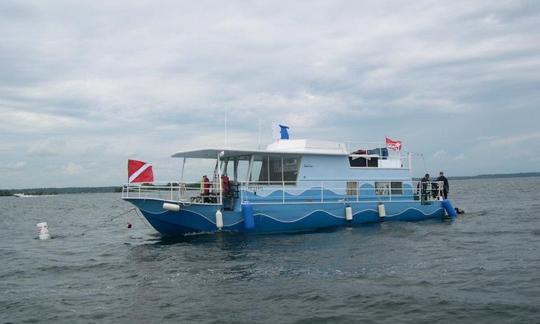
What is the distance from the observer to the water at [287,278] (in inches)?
397

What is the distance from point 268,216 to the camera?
66.2 feet

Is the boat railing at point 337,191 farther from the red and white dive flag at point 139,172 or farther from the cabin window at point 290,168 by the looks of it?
the red and white dive flag at point 139,172

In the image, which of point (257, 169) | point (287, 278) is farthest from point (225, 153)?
point (287, 278)

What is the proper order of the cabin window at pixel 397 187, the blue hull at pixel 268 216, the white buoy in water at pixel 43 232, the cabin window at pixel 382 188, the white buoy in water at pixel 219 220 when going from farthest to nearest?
the white buoy in water at pixel 43 232
the cabin window at pixel 397 187
the cabin window at pixel 382 188
the blue hull at pixel 268 216
the white buoy in water at pixel 219 220

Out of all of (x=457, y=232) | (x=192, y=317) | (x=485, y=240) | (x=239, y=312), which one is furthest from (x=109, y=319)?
(x=457, y=232)

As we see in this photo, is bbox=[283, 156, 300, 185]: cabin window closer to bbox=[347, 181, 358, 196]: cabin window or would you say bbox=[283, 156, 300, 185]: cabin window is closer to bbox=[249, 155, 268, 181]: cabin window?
bbox=[249, 155, 268, 181]: cabin window

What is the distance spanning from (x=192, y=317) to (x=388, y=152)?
16.6 meters

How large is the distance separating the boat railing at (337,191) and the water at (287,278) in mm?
1647

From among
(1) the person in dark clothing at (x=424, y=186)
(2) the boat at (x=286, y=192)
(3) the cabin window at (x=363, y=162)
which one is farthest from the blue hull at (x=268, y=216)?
(1) the person in dark clothing at (x=424, y=186)

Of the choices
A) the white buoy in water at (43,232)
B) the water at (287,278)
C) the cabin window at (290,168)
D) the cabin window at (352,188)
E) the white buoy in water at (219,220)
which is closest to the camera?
the water at (287,278)

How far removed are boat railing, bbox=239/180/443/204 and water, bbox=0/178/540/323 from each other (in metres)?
1.65

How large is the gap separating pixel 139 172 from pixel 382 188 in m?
11.2

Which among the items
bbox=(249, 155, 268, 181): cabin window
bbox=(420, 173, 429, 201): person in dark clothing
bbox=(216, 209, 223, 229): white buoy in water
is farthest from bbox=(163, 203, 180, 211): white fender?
bbox=(420, 173, 429, 201): person in dark clothing

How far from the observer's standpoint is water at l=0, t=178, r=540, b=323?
1008cm
